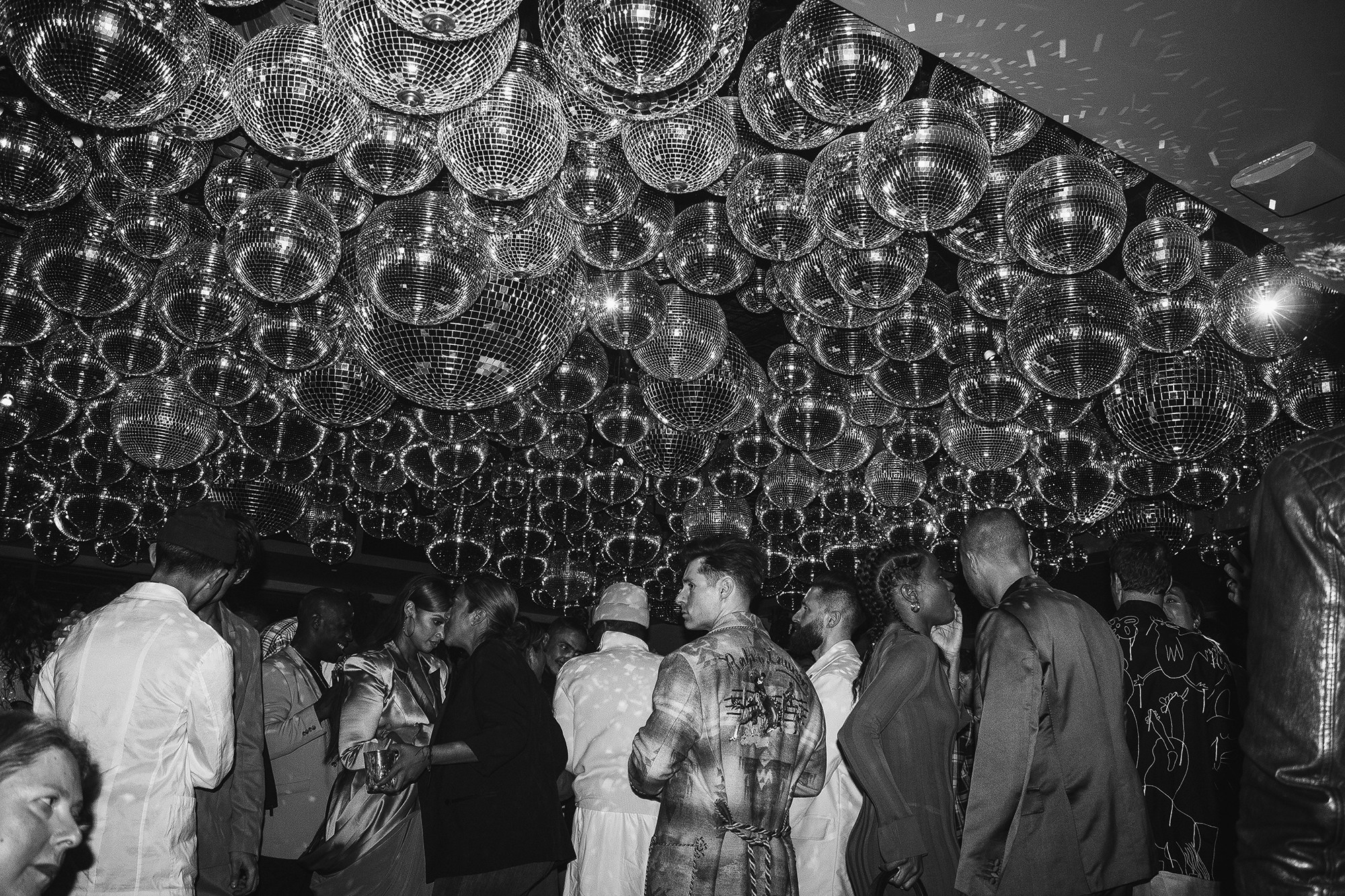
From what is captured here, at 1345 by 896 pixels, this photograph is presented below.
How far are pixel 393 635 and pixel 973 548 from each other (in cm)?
228

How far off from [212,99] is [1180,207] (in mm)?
3433

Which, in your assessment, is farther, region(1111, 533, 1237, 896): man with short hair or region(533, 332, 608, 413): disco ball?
region(533, 332, 608, 413): disco ball

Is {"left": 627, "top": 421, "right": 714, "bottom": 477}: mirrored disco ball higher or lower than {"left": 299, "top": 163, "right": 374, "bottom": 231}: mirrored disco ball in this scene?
lower

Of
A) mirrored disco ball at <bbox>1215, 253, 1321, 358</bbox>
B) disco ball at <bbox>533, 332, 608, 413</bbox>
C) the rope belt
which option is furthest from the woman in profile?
mirrored disco ball at <bbox>1215, 253, 1321, 358</bbox>

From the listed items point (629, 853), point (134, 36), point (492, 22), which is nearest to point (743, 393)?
point (629, 853)

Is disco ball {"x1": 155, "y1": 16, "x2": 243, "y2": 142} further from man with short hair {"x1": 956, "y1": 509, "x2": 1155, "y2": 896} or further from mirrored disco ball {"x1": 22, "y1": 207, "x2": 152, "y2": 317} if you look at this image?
man with short hair {"x1": 956, "y1": 509, "x2": 1155, "y2": 896}

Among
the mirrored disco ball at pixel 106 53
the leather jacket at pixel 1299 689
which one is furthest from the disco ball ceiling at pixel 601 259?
the leather jacket at pixel 1299 689

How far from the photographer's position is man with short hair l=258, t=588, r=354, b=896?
3312 mm

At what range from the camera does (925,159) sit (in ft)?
7.36

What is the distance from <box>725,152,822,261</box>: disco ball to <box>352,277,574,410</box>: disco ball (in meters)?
0.68

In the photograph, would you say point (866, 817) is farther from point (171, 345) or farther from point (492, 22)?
point (171, 345)

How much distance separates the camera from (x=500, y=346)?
99.7 inches

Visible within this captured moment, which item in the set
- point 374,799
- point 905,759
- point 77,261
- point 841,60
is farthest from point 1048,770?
point 77,261

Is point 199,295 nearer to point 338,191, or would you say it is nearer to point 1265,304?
point 338,191
